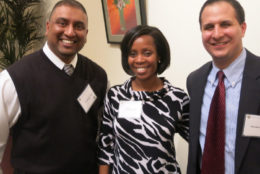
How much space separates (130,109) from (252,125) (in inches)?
24.8

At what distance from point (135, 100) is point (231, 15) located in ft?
2.20

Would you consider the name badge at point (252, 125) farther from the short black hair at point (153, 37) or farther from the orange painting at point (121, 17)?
the orange painting at point (121, 17)

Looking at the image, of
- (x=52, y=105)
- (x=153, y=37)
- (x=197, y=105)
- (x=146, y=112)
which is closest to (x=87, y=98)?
(x=52, y=105)

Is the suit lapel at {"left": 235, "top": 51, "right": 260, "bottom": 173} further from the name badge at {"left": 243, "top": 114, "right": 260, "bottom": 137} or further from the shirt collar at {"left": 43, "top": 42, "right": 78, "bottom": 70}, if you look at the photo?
the shirt collar at {"left": 43, "top": 42, "right": 78, "bottom": 70}

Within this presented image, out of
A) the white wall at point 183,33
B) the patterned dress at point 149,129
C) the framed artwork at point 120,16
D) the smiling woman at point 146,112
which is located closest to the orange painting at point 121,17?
the framed artwork at point 120,16

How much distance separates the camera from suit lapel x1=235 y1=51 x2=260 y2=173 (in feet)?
3.69

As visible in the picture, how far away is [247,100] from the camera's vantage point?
1.13 meters

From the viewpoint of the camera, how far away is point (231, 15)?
117cm

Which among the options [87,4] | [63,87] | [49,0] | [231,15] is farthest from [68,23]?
[49,0]

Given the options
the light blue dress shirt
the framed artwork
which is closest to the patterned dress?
the light blue dress shirt

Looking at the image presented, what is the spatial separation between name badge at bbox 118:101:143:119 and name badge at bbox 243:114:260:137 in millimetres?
547

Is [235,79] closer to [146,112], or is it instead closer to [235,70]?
[235,70]

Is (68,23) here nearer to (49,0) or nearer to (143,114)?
(143,114)

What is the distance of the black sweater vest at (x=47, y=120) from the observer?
143 centimetres
